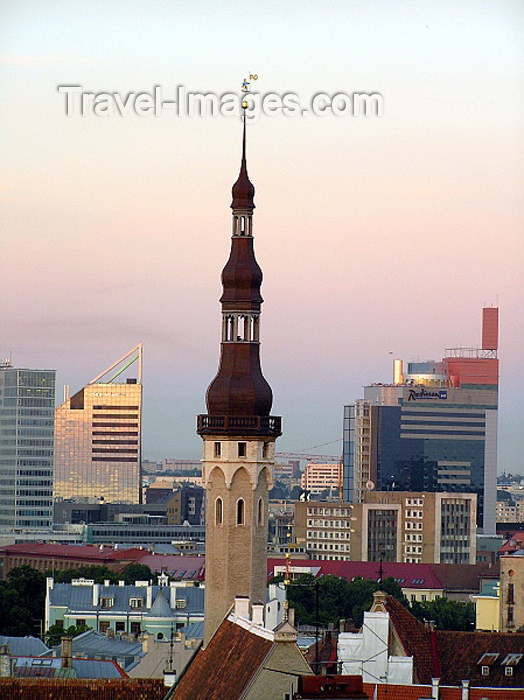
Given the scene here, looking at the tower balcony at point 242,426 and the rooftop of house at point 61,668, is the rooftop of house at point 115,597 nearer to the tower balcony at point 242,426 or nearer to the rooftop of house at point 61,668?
the rooftop of house at point 61,668

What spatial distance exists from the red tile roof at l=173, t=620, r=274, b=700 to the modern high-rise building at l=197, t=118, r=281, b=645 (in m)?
9.33

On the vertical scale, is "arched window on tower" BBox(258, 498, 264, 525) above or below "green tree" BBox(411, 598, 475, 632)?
above

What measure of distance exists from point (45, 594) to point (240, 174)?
2919 inches

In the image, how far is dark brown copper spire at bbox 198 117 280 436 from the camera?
248 ft

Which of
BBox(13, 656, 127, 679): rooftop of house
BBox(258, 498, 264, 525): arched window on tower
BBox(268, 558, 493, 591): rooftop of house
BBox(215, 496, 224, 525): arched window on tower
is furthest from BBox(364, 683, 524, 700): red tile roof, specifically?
BBox(268, 558, 493, 591): rooftop of house

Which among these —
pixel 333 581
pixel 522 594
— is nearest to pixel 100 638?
pixel 522 594

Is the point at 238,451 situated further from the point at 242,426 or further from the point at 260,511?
the point at 260,511

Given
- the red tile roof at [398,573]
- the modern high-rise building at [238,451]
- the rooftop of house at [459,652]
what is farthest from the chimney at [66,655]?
the red tile roof at [398,573]

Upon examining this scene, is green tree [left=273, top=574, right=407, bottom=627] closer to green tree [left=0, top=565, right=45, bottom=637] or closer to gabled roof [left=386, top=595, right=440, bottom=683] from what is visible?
green tree [left=0, top=565, right=45, bottom=637]

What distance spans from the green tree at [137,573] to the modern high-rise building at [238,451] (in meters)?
92.7

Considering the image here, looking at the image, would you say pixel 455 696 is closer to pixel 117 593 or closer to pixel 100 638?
pixel 100 638

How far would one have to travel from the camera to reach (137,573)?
174250 millimetres

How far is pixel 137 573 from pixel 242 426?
328 feet

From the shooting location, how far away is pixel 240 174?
260 ft
